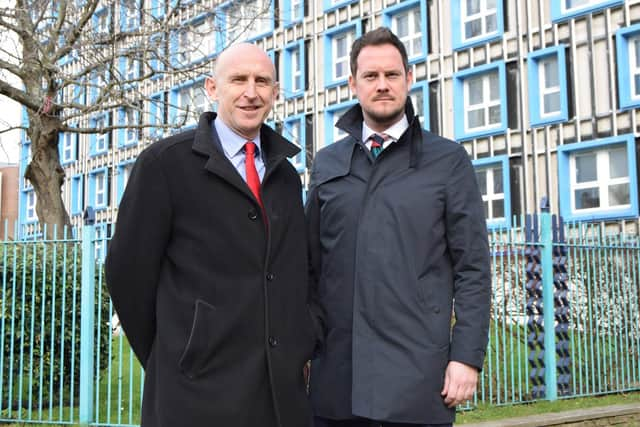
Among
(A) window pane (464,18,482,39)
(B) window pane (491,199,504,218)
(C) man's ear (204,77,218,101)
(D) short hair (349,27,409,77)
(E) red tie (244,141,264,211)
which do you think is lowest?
(E) red tie (244,141,264,211)

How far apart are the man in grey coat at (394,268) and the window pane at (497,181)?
21716 millimetres

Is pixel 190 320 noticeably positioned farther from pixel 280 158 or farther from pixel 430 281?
pixel 430 281

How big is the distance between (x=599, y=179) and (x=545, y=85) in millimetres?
3551

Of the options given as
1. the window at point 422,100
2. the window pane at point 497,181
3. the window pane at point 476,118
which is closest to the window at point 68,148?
the window at point 422,100

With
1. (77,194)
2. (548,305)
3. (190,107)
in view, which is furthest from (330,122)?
(548,305)

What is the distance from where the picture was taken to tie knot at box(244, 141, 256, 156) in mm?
2895

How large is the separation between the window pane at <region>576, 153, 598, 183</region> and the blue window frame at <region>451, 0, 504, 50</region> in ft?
16.4

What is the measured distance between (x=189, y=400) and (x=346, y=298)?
777mm

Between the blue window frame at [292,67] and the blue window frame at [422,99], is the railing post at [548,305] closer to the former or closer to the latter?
the blue window frame at [422,99]

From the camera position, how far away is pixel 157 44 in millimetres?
11758

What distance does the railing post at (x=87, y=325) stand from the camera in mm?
7699

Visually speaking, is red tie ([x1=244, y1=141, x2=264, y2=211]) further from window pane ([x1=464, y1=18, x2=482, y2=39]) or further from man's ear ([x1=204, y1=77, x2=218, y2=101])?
window pane ([x1=464, y1=18, x2=482, y2=39])

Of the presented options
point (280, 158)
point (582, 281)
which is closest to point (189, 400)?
point (280, 158)

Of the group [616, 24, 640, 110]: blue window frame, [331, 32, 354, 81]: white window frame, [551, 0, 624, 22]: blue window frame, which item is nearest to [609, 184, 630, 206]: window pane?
[616, 24, 640, 110]: blue window frame
